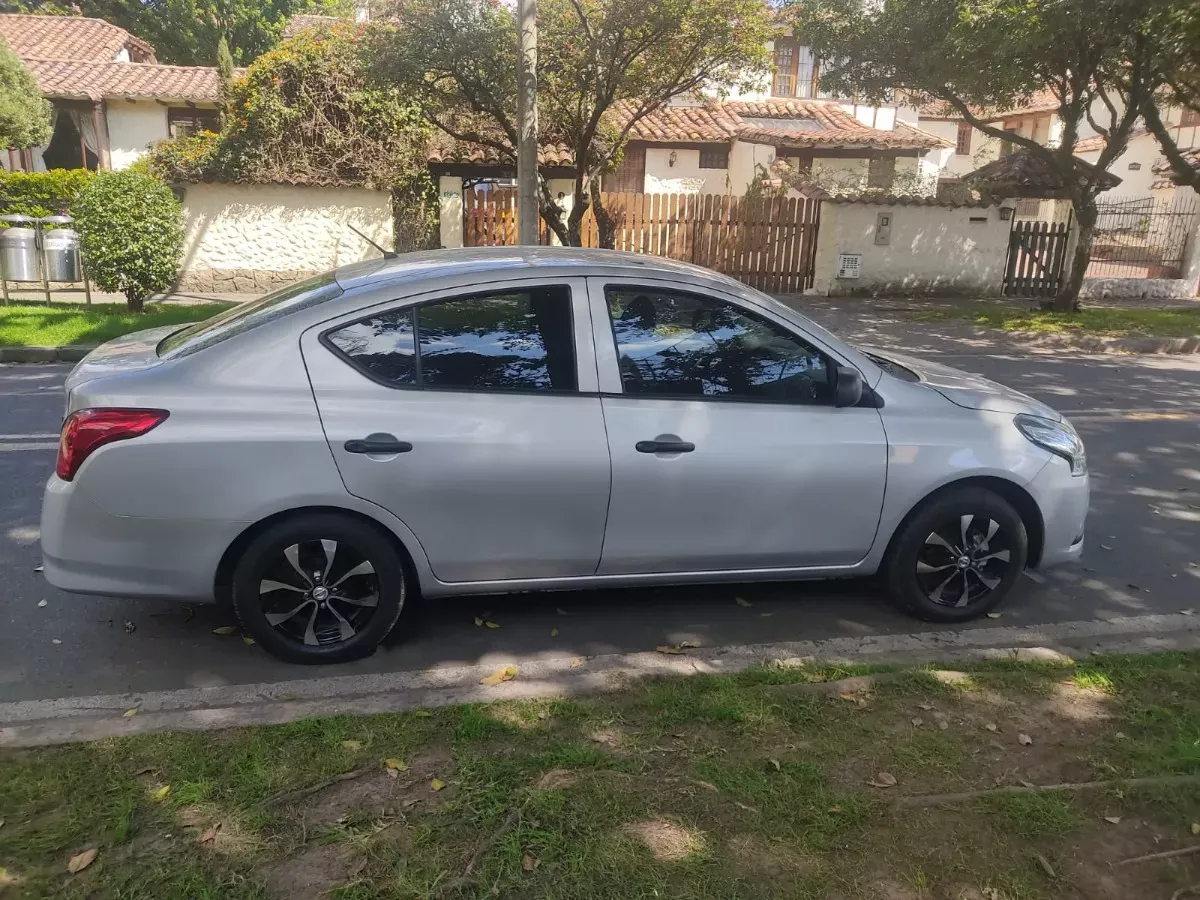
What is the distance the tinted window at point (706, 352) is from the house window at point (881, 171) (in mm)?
22029

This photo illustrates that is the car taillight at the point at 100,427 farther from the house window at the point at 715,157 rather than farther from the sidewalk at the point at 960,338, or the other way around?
the house window at the point at 715,157

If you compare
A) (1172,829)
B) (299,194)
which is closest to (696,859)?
(1172,829)

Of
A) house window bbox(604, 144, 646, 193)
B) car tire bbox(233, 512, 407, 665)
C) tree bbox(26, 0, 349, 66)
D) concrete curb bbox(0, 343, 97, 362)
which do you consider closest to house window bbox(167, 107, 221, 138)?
tree bbox(26, 0, 349, 66)

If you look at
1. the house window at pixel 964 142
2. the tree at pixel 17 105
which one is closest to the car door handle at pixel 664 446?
the tree at pixel 17 105

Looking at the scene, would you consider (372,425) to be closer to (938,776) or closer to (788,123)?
(938,776)

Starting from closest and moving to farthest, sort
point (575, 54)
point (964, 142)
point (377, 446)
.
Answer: point (377, 446)
point (575, 54)
point (964, 142)

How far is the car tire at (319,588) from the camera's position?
3.65m

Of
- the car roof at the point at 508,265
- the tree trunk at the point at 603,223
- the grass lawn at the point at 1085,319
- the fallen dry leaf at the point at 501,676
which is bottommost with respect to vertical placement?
the fallen dry leaf at the point at 501,676

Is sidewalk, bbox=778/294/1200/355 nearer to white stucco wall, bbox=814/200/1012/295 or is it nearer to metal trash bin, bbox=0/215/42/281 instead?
white stucco wall, bbox=814/200/1012/295

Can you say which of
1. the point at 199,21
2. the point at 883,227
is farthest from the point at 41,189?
the point at 883,227

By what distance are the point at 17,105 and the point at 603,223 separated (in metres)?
12.2

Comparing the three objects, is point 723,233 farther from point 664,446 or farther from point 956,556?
point 664,446

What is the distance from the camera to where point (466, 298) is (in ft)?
12.5

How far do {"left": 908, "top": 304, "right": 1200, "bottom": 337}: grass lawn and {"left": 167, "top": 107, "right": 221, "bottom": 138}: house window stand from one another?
19.1 metres
